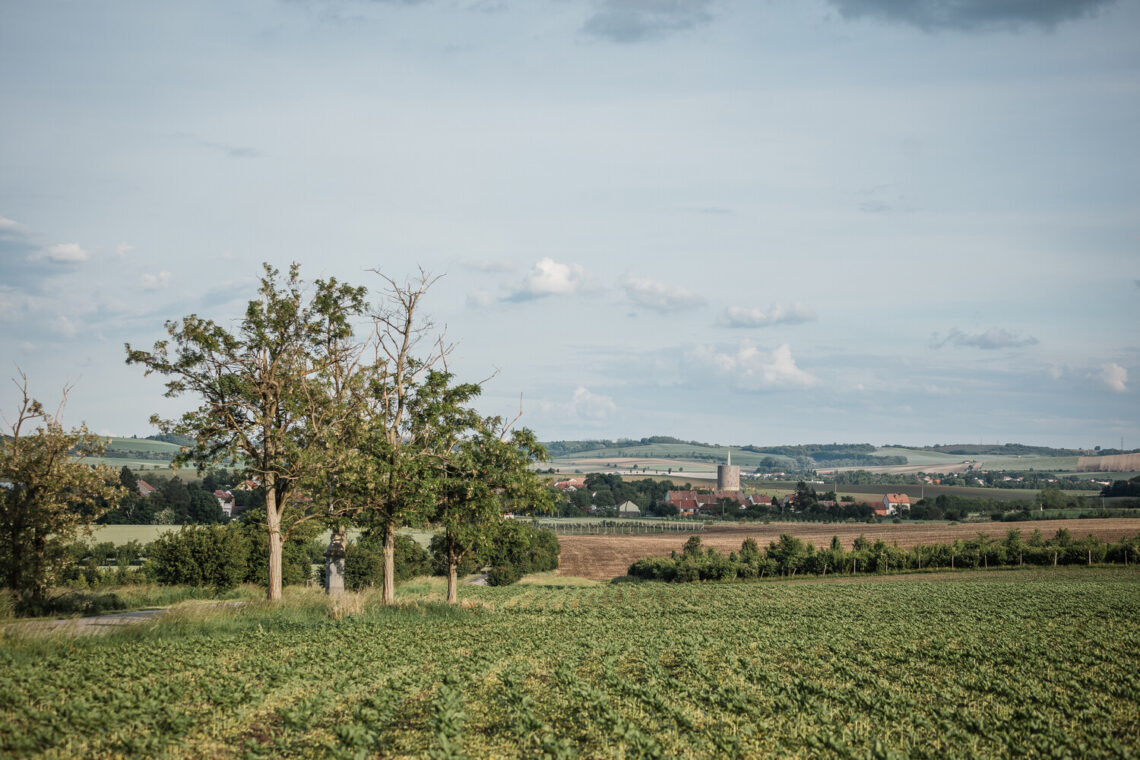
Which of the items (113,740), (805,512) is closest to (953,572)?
(113,740)

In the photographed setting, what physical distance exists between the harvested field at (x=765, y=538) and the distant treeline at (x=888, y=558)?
8.98 meters

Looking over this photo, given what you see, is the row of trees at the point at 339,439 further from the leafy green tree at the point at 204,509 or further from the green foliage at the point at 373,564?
the leafy green tree at the point at 204,509

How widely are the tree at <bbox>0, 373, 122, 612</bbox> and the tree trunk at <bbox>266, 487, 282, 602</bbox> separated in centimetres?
553

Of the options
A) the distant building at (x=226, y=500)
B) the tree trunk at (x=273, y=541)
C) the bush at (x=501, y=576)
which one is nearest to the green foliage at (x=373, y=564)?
the bush at (x=501, y=576)

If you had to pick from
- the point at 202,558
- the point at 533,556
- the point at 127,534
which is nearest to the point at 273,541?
the point at 202,558

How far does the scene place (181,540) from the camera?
151 feet

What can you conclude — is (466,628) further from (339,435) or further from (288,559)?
(288,559)

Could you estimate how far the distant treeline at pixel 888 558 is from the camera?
67.8 meters

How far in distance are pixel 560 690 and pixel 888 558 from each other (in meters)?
63.3

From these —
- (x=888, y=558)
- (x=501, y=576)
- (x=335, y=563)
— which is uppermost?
(x=335, y=563)

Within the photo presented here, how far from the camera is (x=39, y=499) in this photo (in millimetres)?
28859

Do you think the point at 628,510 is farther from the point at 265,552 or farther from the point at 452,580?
the point at 452,580

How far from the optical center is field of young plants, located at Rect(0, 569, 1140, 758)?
1163 centimetres

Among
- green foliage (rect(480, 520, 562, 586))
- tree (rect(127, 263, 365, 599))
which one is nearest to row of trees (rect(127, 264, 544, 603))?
tree (rect(127, 263, 365, 599))
